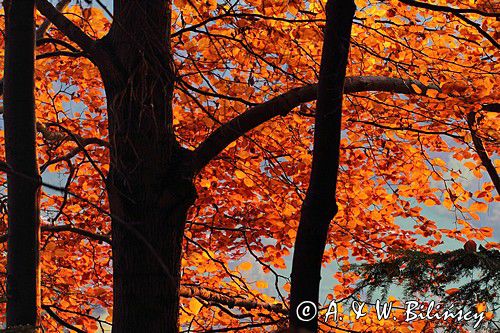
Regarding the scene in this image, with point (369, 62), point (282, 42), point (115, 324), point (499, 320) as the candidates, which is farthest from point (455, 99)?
point (499, 320)

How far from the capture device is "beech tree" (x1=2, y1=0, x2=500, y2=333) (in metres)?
4.12

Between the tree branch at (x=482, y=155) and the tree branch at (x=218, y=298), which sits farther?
the tree branch at (x=482, y=155)

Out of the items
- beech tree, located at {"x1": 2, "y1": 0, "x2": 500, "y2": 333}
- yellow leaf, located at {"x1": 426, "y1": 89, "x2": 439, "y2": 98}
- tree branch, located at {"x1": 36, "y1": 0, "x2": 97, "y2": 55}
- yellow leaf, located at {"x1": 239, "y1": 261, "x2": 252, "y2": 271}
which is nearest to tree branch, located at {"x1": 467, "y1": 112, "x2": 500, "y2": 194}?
beech tree, located at {"x1": 2, "y1": 0, "x2": 500, "y2": 333}

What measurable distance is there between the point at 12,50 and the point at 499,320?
2.55 m

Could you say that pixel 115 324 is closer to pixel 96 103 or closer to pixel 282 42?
pixel 282 42

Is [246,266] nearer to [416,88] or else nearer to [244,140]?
[244,140]

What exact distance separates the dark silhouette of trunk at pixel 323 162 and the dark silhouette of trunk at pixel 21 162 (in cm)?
145

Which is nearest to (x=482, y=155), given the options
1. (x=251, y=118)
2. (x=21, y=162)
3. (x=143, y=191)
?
(x=251, y=118)

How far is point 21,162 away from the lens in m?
3.14

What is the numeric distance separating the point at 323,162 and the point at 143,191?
2.16m

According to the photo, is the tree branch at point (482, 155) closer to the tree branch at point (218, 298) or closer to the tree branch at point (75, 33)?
the tree branch at point (218, 298)

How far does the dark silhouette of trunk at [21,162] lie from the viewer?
3.07 meters

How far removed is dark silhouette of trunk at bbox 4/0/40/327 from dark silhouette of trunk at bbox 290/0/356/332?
145cm

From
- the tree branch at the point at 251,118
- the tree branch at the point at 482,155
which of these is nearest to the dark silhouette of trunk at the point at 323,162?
the tree branch at the point at 251,118
